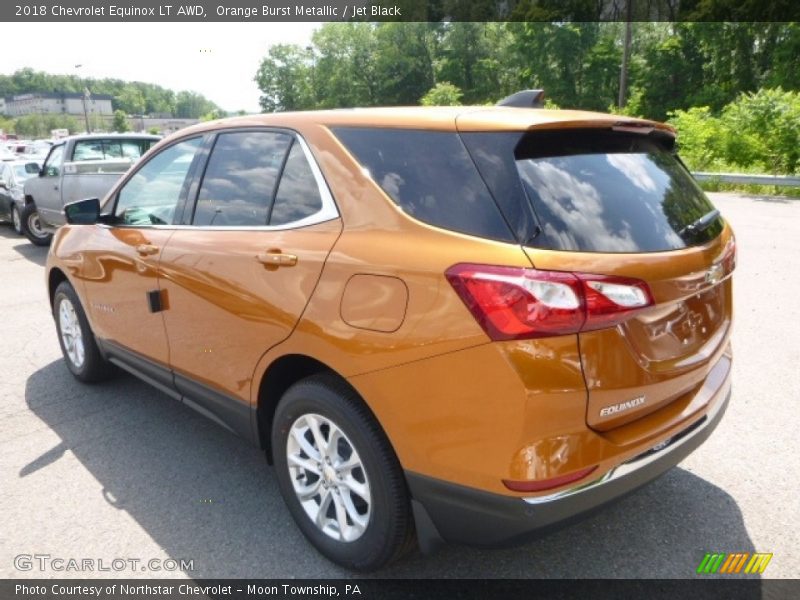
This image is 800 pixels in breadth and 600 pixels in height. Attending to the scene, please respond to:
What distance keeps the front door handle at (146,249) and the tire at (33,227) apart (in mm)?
8912

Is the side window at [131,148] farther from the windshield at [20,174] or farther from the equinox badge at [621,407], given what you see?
the equinox badge at [621,407]

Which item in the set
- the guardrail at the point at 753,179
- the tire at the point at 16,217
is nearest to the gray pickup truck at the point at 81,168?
the tire at the point at 16,217

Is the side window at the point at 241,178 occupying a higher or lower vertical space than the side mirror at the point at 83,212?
higher

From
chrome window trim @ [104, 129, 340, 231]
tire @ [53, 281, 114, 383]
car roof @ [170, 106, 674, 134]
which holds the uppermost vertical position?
car roof @ [170, 106, 674, 134]

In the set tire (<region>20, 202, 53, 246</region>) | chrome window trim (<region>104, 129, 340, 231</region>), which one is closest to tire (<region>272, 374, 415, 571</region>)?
chrome window trim (<region>104, 129, 340, 231</region>)

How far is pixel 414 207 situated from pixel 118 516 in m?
2.10

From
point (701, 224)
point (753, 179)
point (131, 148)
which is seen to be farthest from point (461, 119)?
point (753, 179)

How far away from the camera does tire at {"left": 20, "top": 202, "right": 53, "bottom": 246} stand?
11000 mm

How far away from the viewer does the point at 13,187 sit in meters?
12.5

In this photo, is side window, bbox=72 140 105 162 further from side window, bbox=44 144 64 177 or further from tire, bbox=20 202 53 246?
tire, bbox=20 202 53 246

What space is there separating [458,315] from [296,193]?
3.53ft

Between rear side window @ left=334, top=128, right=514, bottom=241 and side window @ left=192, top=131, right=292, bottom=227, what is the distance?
53cm

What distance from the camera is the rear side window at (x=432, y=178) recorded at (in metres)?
2.02

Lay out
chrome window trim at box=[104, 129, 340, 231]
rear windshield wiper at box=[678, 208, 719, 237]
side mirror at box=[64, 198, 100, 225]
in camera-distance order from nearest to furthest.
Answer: rear windshield wiper at box=[678, 208, 719, 237]
chrome window trim at box=[104, 129, 340, 231]
side mirror at box=[64, 198, 100, 225]
